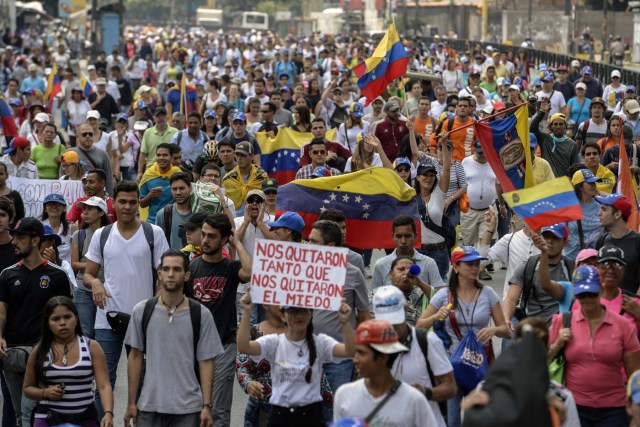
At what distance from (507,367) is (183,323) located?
3.26 meters

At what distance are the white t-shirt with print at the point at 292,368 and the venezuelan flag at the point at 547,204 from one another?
182 cm

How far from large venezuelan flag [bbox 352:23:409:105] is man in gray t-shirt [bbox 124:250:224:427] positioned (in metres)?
9.76

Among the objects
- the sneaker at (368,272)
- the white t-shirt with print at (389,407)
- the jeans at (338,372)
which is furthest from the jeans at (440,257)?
the white t-shirt with print at (389,407)

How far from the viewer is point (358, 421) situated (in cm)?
538

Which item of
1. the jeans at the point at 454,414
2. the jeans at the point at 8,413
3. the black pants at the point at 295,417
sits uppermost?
the black pants at the point at 295,417

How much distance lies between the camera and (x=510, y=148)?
40.3 feet

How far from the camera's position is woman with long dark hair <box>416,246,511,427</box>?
28.2 feet

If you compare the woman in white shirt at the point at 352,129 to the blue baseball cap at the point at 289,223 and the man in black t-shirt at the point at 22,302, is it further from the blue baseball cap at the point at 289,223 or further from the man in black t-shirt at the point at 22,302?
the man in black t-shirt at the point at 22,302

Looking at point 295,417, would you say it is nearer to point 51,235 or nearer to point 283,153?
point 51,235

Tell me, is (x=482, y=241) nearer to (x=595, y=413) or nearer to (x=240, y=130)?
(x=240, y=130)

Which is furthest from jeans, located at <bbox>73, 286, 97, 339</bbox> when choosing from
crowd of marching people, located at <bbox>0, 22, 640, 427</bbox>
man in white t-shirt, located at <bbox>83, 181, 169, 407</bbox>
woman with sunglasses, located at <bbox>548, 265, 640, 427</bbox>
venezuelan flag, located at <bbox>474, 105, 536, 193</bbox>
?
woman with sunglasses, located at <bbox>548, 265, 640, 427</bbox>

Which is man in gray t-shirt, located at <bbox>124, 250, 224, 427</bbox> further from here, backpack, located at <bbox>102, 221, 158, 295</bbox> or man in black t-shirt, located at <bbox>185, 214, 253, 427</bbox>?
backpack, located at <bbox>102, 221, 158, 295</bbox>

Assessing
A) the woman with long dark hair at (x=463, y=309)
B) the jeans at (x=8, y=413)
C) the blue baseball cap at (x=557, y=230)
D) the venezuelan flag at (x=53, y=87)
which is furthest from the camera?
the venezuelan flag at (x=53, y=87)

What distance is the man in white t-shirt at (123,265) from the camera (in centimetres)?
970
